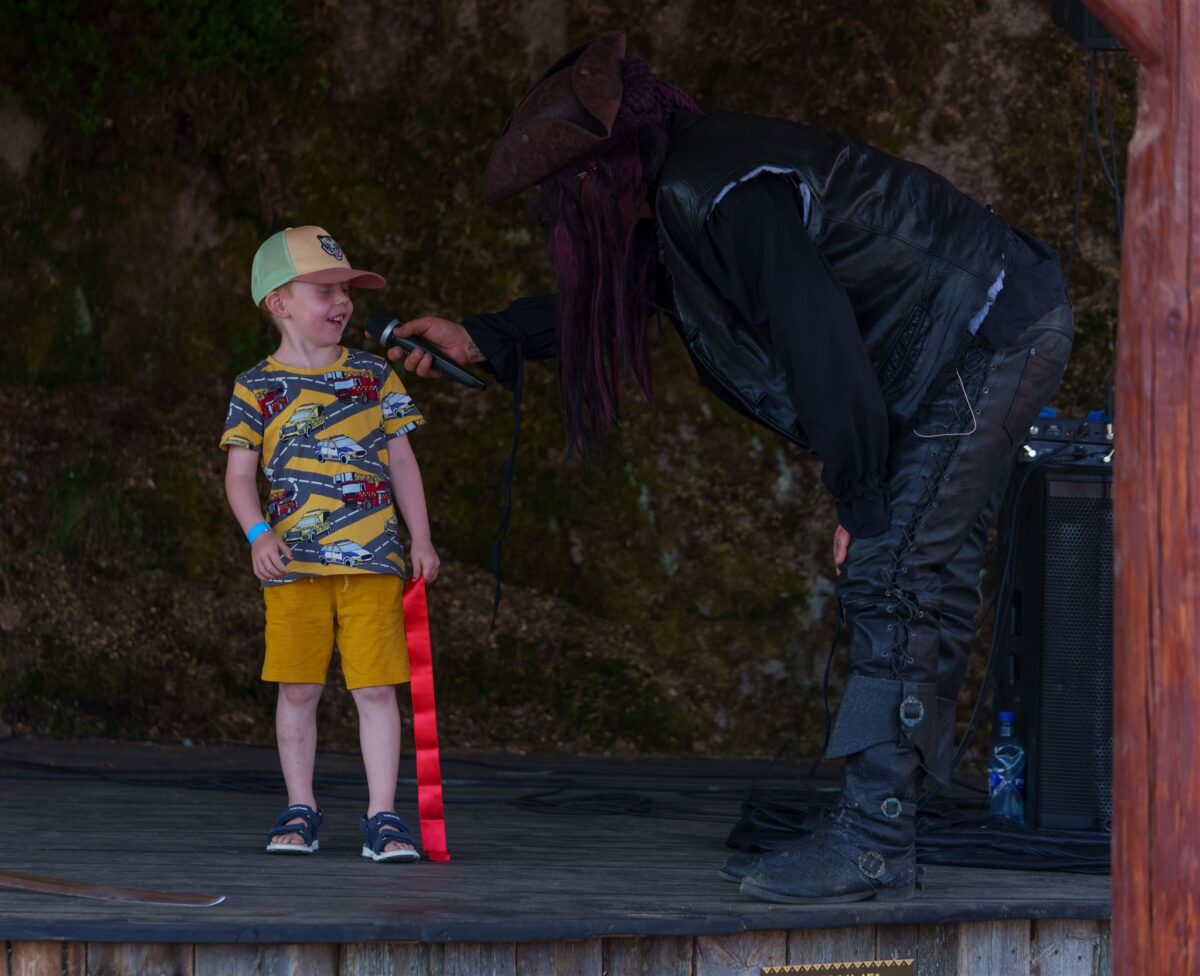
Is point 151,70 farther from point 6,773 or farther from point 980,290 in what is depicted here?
point 980,290

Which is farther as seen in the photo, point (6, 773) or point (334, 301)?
point (6, 773)

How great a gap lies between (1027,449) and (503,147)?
1.51 m

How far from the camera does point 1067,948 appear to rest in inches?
109

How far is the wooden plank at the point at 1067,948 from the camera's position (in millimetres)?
2762

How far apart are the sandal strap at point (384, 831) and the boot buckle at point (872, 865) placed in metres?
0.88

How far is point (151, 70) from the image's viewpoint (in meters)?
5.94

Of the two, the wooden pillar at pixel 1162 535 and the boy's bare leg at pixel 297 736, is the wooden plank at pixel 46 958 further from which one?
the wooden pillar at pixel 1162 535

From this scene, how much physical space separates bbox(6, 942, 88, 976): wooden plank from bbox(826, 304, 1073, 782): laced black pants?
1.22 metres

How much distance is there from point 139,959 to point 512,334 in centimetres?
144

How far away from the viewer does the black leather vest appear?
8.82 feet

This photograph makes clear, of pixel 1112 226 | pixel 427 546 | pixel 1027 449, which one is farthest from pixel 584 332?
pixel 1112 226

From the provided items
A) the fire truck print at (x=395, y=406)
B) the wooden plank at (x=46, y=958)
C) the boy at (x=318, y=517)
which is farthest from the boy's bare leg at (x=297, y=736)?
the wooden plank at (x=46, y=958)

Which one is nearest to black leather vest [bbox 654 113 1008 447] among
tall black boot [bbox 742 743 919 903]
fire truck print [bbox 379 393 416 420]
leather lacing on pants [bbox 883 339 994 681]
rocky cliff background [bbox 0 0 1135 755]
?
leather lacing on pants [bbox 883 339 994 681]

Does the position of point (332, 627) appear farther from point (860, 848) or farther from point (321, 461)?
point (860, 848)
